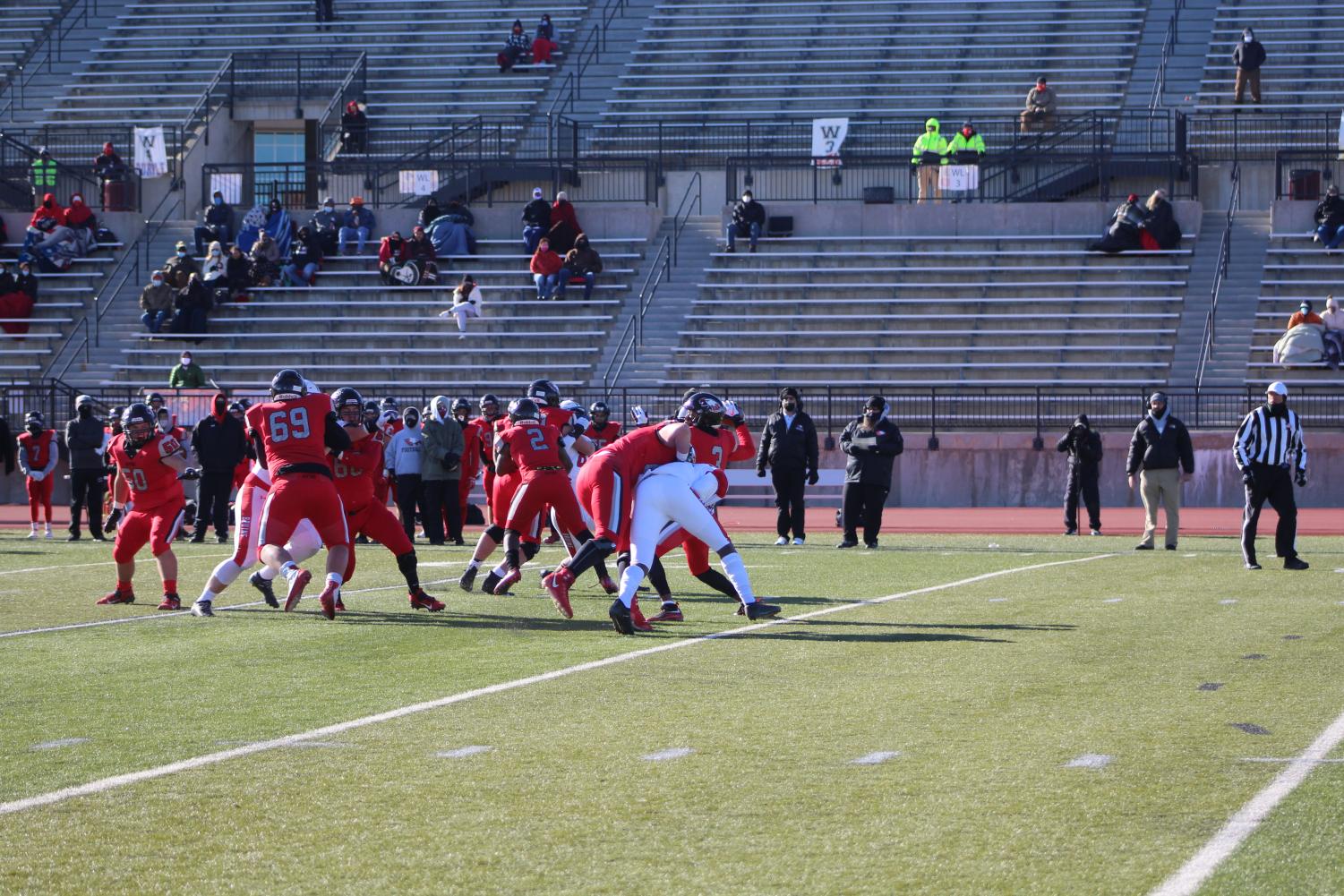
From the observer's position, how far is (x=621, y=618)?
11.7m

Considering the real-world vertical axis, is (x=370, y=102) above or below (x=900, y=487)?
above

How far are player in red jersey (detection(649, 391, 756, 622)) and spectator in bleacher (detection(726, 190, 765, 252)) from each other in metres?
19.7

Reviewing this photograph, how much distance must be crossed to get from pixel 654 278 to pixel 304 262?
21.1 ft

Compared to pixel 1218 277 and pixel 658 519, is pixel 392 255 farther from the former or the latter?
pixel 658 519

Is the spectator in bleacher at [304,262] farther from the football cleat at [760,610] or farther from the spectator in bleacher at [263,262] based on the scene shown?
the football cleat at [760,610]

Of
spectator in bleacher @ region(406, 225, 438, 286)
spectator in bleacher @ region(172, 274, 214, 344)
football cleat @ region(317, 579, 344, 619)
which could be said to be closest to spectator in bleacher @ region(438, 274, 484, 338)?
spectator in bleacher @ region(406, 225, 438, 286)

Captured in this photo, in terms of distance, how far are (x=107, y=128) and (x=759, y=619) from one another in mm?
30945

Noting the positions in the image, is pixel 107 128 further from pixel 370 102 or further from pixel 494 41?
pixel 494 41

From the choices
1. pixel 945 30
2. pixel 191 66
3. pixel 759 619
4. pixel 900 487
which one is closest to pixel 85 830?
pixel 759 619

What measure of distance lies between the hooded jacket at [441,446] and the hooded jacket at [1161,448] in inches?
292

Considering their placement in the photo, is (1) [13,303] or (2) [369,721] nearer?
(2) [369,721]

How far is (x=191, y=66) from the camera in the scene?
42969 millimetres

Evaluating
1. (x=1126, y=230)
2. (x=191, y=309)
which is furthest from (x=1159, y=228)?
(x=191, y=309)

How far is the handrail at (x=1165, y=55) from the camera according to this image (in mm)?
36469
